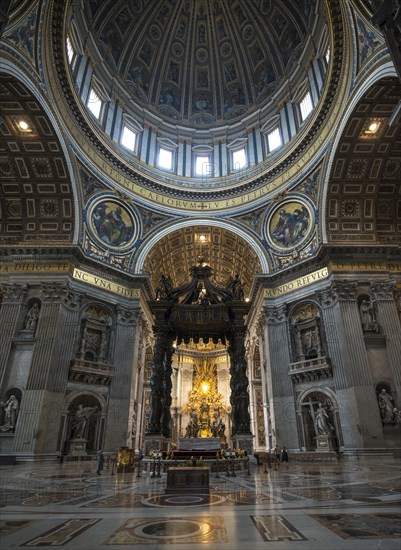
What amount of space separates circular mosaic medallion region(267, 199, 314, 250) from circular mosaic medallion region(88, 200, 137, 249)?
375 inches

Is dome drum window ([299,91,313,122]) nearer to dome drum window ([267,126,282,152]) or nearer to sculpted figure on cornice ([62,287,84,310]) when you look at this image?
dome drum window ([267,126,282,152])

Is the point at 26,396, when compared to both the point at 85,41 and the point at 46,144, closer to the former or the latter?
the point at 46,144

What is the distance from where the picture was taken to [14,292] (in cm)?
1773

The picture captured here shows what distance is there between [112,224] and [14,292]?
727 cm

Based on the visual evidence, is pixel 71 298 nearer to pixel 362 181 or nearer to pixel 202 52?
pixel 362 181

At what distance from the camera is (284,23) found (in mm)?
25500

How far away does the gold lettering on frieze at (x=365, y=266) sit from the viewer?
60.2ft

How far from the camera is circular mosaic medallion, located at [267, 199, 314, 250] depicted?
21000 mm

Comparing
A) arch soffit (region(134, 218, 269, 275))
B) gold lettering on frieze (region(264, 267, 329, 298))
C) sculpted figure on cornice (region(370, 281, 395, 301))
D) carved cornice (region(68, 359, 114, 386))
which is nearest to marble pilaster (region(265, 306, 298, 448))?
gold lettering on frieze (region(264, 267, 329, 298))

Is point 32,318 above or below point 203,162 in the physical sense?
below

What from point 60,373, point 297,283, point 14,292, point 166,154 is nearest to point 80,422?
point 60,373

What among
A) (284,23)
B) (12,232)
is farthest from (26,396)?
(284,23)

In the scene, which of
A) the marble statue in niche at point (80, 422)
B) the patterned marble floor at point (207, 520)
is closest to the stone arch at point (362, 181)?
the marble statue in niche at point (80, 422)

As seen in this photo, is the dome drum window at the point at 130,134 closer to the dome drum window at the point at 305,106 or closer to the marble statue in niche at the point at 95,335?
→ the dome drum window at the point at 305,106
